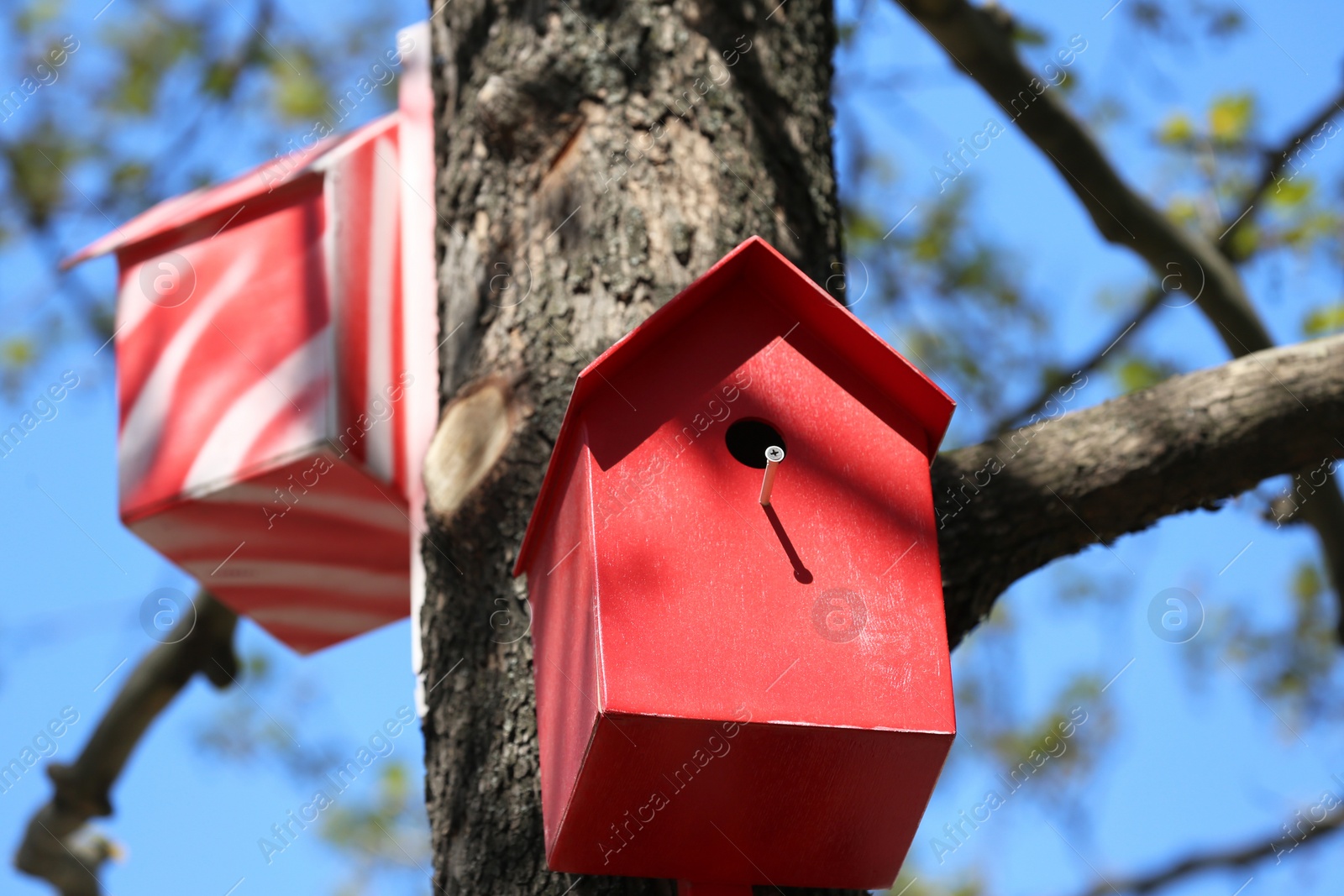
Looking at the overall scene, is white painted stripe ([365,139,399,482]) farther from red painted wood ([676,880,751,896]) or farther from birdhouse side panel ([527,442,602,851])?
red painted wood ([676,880,751,896])

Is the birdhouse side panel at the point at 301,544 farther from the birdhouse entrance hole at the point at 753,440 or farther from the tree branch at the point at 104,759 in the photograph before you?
the birdhouse entrance hole at the point at 753,440

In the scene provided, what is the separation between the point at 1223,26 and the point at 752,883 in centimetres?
372

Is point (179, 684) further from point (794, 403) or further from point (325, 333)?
point (794, 403)

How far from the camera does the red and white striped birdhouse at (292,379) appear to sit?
110 inches

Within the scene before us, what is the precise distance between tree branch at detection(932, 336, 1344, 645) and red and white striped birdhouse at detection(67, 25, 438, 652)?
3.94ft

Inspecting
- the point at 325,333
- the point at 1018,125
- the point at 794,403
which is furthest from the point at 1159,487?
the point at 325,333

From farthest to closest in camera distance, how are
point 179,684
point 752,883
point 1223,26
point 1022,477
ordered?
point 1223,26
point 179,684
point 1022,477
point 752,883

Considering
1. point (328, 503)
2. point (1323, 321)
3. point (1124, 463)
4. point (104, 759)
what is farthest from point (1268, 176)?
point (104, 759)

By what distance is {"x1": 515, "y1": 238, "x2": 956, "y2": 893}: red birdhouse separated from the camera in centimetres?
158

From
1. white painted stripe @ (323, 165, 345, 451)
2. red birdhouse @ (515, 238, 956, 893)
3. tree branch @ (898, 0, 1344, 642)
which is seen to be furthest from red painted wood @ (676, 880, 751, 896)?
tree branch @ (898, 0, 1344, 642)

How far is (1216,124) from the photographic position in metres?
4.90

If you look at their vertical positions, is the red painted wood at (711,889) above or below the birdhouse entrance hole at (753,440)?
below

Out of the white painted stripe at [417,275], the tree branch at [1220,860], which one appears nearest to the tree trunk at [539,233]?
the white painted stripe at [417,275]

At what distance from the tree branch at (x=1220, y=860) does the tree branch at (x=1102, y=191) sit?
919 mm
